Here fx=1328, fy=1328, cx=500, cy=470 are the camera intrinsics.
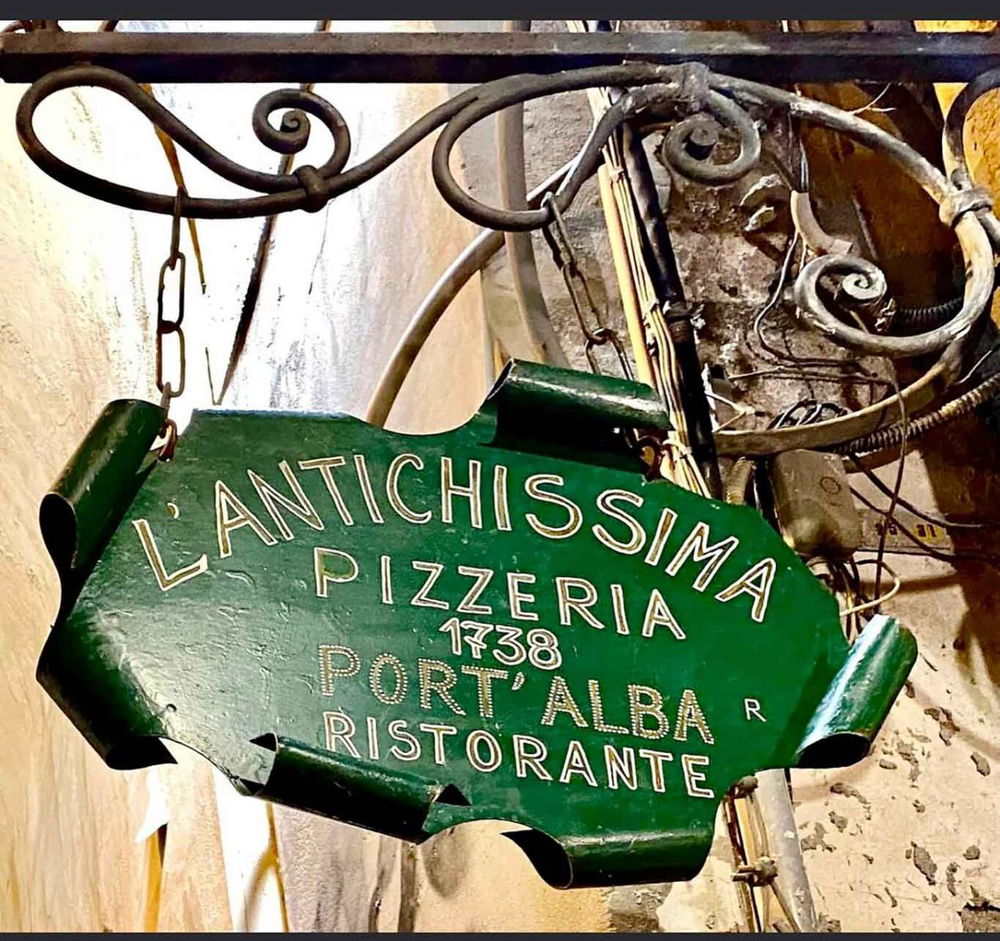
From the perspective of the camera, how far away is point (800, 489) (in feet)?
6.33

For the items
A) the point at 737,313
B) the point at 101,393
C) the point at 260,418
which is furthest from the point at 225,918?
the point at 260,418

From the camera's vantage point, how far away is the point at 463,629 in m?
0.98

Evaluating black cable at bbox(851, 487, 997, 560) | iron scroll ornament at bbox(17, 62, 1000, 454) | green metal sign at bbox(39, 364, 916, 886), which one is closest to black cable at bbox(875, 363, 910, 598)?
black cable at bbox(851, 487, 997, 560)

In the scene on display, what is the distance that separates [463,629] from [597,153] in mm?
520

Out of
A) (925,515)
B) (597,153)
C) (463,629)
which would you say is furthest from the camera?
(925,515)

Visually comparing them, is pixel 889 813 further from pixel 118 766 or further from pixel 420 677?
pixel 118 766

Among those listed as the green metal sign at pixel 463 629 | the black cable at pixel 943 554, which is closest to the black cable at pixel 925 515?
→ the black cable at pixel 943 554

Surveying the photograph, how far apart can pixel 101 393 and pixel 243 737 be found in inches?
77.2

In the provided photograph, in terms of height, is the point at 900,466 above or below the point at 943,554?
above

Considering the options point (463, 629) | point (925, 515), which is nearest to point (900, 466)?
point (925, 515)

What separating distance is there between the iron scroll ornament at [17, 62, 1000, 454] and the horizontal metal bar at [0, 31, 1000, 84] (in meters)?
0.03

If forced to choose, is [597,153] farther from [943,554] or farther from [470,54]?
[943,554]

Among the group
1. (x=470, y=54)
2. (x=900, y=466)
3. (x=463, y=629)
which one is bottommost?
(x=463, y=629)

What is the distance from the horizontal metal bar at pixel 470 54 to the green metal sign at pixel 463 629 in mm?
409
